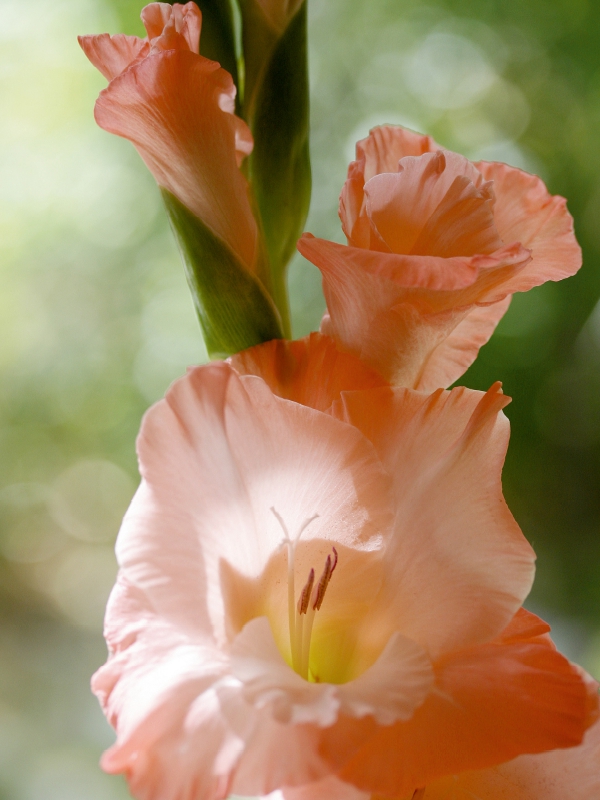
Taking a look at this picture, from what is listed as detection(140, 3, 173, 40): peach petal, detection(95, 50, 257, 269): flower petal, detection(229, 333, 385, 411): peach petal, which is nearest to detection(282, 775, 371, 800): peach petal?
detection(229, 333, 385, 411): peach petal

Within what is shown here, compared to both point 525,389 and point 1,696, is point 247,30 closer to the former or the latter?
point 525,389

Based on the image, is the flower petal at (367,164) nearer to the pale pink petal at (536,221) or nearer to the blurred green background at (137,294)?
the pale pink petal at (536,221)

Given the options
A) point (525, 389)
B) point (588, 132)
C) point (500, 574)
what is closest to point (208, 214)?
point (500, 574)

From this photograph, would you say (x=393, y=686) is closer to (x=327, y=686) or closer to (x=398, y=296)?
(x=327, y=686)

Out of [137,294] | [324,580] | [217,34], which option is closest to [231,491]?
[324,580]

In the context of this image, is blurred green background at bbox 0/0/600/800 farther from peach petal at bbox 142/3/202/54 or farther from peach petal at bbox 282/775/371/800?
peach petal at bbox 282/775/371/800

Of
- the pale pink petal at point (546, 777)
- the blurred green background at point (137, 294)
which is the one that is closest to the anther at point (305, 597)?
the pale pink petal at point (546, 777)

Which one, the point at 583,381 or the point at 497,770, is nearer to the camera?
the point at 497,770
